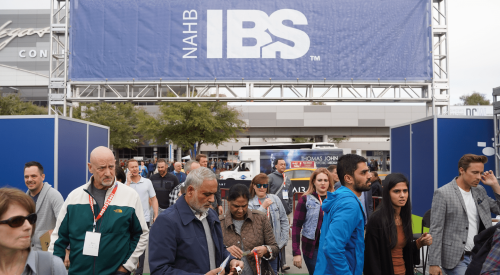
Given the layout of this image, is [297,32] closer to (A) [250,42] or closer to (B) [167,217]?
(A) [250,42]

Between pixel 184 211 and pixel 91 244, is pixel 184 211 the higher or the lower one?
the higher one

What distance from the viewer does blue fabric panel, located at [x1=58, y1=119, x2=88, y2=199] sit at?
25.8 ft

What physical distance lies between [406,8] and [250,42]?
4.92 m

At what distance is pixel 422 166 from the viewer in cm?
827

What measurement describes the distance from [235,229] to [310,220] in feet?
4.08

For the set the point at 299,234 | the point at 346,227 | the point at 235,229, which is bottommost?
the point at 299,234

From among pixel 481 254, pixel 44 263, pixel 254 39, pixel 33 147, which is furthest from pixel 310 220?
pixel 254 39

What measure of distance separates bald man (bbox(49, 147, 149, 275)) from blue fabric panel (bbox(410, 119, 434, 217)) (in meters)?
6.42

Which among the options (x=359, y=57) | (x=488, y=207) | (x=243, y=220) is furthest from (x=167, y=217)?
(x=359, y=57)

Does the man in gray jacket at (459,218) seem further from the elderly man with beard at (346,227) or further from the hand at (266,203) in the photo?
the hand at (266,203)

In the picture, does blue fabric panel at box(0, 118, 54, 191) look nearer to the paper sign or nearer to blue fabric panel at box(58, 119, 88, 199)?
blue fabric panel at box(58, 119, 88, 199)

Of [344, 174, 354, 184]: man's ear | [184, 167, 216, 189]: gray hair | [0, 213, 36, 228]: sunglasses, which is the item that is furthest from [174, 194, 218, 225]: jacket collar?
[344, 174, 354, 184]: man's ear

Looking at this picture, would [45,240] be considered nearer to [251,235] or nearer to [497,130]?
[251,235]

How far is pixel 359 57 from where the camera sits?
11.8 meters
